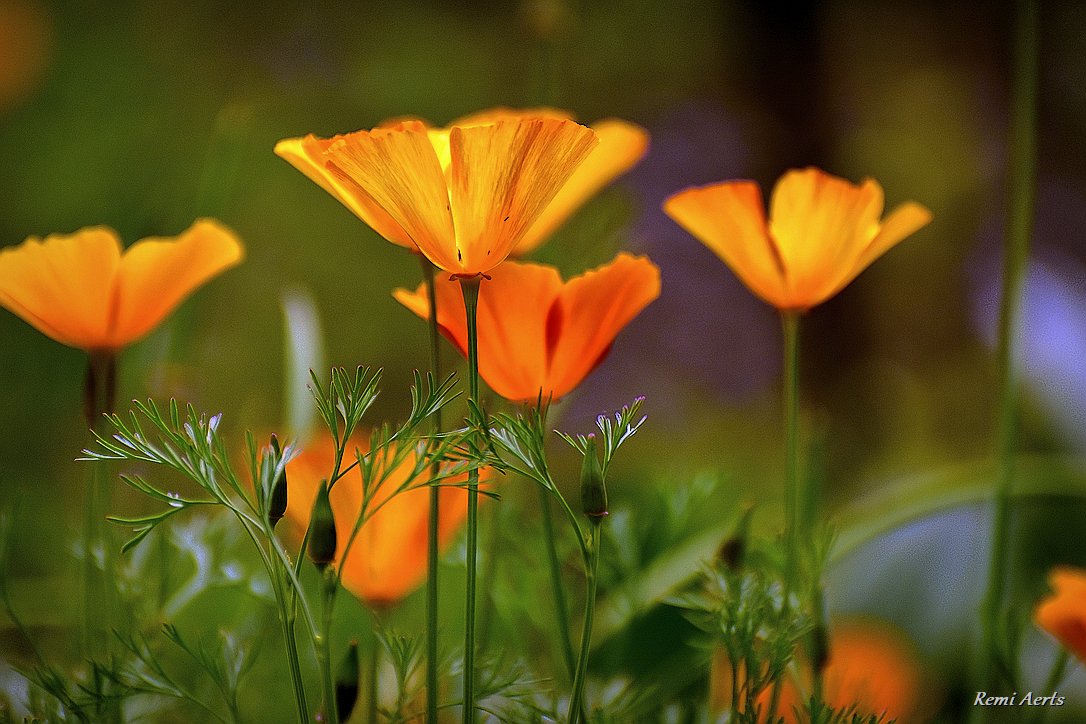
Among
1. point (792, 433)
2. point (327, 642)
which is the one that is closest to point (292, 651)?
point (327, 642)

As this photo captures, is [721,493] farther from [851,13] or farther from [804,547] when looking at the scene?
[851,13]

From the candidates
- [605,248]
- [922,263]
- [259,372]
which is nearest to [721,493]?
[605,248]

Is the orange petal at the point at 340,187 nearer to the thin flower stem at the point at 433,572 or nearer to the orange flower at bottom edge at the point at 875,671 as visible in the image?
the thin flower stem at the point at 433,572

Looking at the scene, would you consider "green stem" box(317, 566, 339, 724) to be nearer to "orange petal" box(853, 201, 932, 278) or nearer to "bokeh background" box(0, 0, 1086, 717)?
"orange petal" box(853, 201, 932, 278)

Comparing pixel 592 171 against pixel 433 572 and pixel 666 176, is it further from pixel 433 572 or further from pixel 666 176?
pixel 666 176

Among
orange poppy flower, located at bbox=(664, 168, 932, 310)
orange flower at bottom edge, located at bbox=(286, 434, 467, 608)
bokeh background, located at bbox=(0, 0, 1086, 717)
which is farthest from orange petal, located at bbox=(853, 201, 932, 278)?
bokeh background, located at bbox=(0, 0, 1086, 717)
